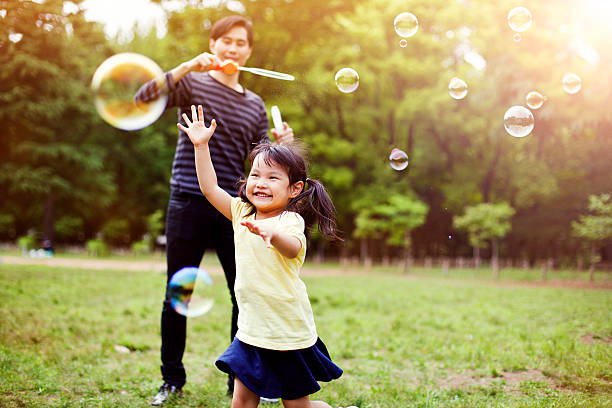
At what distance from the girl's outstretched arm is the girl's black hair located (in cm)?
10

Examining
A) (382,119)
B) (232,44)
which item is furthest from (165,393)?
(382,119)

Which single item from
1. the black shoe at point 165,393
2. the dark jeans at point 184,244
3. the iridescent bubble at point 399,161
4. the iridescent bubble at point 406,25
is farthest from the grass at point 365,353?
the iridescent bubble at point 406,25

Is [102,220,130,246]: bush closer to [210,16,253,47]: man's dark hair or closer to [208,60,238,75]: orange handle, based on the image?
[210,16,253,47]: man's dark hair

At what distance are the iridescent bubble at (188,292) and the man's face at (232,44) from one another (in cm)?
131

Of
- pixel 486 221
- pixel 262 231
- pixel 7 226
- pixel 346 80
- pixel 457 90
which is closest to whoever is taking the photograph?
pixel 262 231

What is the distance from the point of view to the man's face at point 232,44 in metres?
3.27

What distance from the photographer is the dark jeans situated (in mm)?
3262

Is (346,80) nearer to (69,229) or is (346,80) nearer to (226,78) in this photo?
(226,78)

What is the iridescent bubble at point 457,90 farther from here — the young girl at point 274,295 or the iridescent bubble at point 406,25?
the young girl at point 274,295

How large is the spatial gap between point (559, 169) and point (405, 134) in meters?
6.77

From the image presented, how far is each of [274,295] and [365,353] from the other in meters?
2.73

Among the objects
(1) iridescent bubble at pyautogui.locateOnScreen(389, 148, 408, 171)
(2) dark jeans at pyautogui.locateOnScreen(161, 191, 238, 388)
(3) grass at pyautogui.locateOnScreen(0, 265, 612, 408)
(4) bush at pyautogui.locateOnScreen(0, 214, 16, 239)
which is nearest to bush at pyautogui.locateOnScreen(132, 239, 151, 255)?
(4) bush at pyautogui.locateOnScreen(0, 214, 16, 239)

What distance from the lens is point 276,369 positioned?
234 cm

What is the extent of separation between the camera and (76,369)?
155 inches
